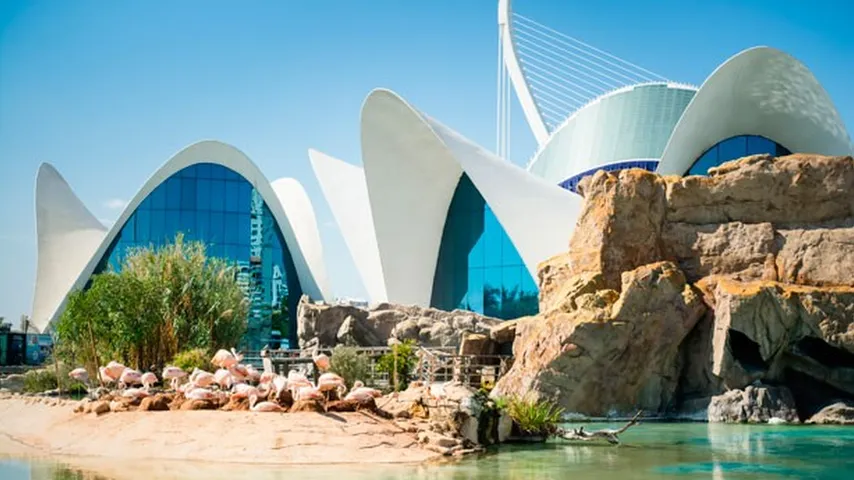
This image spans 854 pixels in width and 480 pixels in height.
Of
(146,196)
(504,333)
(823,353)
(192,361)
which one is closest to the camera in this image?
(823,353)

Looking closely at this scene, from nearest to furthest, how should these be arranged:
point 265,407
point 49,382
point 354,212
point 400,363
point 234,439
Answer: point 234,439, point 265,407, point 400,363, point 49,382, point 354,212

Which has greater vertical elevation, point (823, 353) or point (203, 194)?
point (203, 194)

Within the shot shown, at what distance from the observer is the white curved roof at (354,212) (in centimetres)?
3588

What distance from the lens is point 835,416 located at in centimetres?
1769

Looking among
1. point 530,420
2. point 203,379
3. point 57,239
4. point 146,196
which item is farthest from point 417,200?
point 530,420

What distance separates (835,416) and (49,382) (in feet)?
56.2

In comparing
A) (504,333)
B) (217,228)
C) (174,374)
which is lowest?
(174,374)

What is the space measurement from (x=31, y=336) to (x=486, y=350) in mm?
20074

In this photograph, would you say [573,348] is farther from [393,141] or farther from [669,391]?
[393,141]

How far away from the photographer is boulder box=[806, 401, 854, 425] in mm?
17625

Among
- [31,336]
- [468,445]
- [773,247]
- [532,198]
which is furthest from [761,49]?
[31,336]

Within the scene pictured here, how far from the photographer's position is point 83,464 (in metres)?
12.1

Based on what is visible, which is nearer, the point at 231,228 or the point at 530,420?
the point at 530,420

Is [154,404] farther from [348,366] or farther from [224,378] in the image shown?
[348,366]
